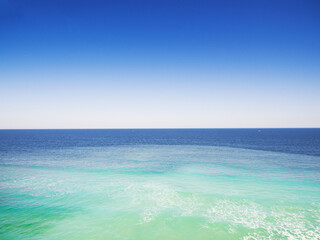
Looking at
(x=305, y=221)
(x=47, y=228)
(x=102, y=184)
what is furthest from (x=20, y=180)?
(x=305, y=221)

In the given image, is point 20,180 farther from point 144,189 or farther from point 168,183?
point 168,183

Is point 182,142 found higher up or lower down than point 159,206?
lower down

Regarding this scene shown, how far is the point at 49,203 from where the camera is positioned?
1492cm

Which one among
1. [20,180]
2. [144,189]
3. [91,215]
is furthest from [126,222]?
[20,180]

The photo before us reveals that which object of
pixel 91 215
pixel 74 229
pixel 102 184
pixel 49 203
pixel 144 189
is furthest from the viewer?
pixel 102 184

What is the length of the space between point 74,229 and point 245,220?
11455 mm

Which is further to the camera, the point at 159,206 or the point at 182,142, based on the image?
the point at 182,142

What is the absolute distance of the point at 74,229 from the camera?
37.2 ft

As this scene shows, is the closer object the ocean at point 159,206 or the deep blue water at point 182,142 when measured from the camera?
the ocean at point 159,206

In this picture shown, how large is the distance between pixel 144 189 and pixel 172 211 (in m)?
5.48

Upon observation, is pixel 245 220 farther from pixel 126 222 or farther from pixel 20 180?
pixel 20 180

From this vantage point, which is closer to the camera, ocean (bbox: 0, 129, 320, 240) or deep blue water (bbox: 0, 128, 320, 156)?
ocean (bbox: 0, 129, 320, 240)

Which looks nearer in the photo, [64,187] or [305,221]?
[305,221]

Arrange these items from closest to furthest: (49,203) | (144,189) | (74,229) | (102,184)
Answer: (74,229) < (49,203) < (144,189) < (102,184)
